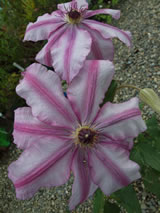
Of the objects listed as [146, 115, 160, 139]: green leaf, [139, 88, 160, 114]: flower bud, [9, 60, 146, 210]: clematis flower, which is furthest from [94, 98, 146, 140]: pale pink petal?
[146, 115, 160, 139]: green leaf

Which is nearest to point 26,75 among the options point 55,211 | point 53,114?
point 53,114

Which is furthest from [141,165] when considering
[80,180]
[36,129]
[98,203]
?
[36,129]

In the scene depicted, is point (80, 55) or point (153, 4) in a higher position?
point (80, 55)

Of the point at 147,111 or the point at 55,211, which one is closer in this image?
the point at 55,211

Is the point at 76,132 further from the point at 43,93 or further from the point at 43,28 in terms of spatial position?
the point at 43,28

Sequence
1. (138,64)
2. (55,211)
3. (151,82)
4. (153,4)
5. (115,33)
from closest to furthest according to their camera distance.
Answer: (115,33) → (55,211) → (151,82) → (138,64) → (153,4)

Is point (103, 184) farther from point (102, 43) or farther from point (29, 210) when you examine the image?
point (29, 210)
